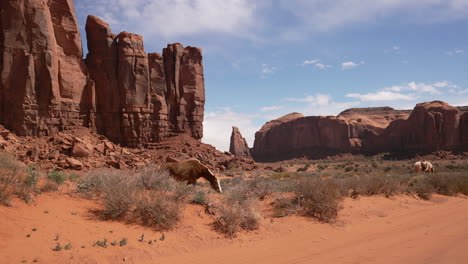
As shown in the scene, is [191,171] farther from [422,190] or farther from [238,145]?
[238,145]

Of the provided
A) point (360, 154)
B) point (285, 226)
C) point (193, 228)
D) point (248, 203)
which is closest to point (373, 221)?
point (285, 226)

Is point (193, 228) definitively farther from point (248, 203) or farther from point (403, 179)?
point (403, 179)

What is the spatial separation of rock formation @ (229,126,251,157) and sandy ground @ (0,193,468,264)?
67346 millimetres

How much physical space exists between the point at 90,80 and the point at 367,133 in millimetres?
59691

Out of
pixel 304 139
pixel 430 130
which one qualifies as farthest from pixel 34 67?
pixel 304 139

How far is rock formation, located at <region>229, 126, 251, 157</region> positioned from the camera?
249 ft

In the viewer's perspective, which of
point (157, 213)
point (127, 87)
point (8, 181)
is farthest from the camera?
point (127, 87)

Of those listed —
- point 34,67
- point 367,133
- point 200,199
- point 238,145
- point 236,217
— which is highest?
point 34,67

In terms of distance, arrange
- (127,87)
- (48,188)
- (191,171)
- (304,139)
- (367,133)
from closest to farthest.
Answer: (48,188)
(191,171)
(127,87)
(367,133)
(304,139)

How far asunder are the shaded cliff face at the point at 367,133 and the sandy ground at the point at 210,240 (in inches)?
2004

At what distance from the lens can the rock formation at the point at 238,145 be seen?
75750mm

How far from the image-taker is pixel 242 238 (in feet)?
21.5

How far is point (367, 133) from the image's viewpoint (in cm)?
6638

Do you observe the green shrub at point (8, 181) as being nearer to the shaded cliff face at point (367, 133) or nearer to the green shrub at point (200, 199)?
the green shrub at point (200, 199)
